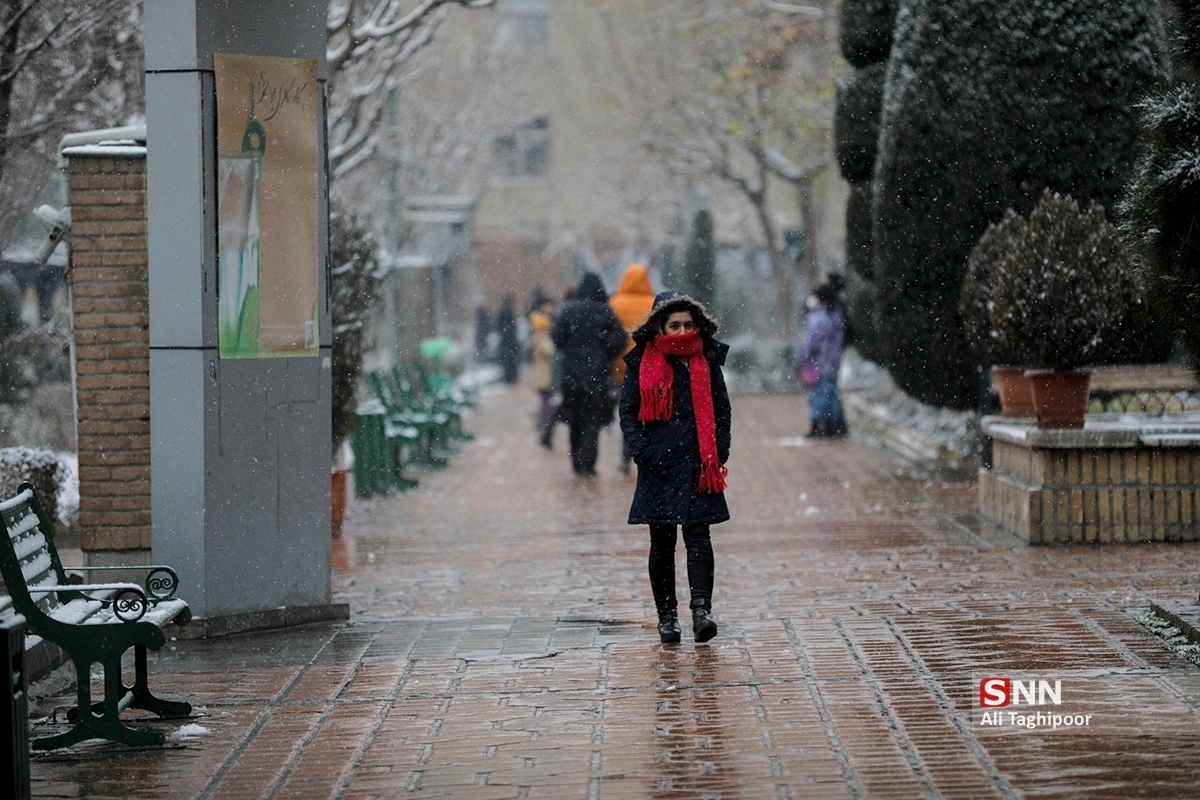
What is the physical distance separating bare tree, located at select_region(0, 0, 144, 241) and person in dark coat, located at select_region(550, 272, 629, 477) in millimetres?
4689

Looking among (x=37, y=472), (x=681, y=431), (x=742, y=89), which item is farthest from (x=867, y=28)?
(x=742, y=89)

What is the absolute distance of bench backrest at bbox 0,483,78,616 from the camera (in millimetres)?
6594

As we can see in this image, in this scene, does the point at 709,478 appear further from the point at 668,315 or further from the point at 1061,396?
the point at 1061,396

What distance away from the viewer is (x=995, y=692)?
7078 millimetres

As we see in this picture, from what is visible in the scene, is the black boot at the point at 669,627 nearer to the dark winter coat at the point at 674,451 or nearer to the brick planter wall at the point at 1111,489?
the dark winter coat at the point at 674,451

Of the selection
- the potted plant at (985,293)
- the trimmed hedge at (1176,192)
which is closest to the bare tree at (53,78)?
the potted plant at (985,293)

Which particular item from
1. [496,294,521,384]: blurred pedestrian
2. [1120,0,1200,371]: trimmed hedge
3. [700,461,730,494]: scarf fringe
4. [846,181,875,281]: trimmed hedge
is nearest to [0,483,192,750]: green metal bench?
[700,461,730,494]: scarf fringe

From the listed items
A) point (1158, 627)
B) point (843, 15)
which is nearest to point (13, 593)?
point (1158, 627)

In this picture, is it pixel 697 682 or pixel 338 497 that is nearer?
pixel 697 682

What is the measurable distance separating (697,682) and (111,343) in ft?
13.2

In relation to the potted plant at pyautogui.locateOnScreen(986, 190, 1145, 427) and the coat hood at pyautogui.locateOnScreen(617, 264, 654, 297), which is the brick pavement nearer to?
the potted plant at pyautogui.locateOnScreen(986, 190, 1145, 427)

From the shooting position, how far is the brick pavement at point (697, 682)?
607 centimetres

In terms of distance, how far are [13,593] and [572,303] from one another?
39.4ft

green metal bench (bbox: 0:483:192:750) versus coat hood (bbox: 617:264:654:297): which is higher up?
coat hood (bbox: 617:264:654:297)
